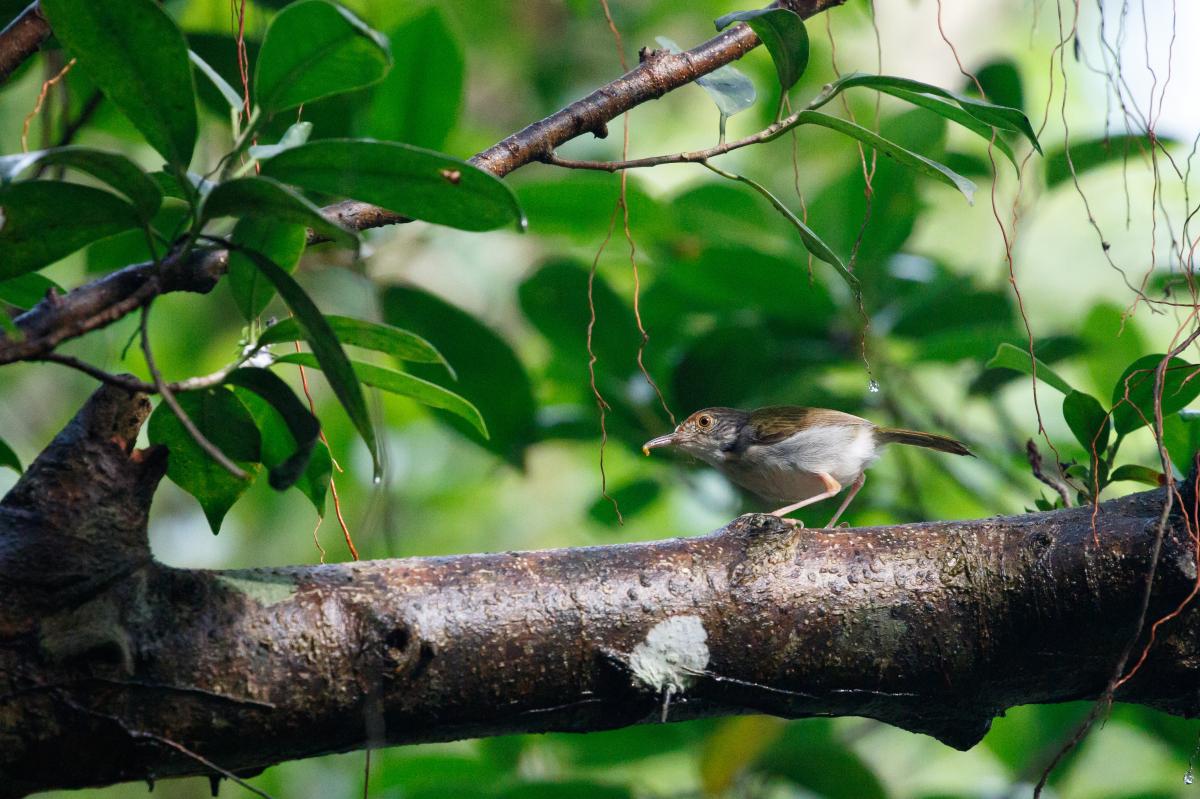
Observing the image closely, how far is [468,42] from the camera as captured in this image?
6996mm

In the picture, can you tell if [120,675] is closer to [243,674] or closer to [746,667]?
[243,674]

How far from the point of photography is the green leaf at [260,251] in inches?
63.2

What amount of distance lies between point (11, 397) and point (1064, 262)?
7.70 metres

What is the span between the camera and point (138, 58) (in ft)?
4.78

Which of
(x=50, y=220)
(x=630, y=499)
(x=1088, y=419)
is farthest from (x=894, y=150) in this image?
(x=630, y=499)

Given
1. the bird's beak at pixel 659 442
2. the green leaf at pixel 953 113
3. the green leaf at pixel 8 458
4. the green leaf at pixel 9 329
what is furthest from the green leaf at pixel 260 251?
the bird's beak at pixel 659 442

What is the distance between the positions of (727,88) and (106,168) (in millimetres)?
1127

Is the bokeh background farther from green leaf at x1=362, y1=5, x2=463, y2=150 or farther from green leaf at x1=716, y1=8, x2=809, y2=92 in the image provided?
green leaf at x1=716, y1=8, x2=809, y2=92

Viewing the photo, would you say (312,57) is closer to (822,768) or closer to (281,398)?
(281,398)

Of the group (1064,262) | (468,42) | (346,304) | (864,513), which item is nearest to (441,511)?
(346,304)

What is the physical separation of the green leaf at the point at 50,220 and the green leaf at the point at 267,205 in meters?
0.17

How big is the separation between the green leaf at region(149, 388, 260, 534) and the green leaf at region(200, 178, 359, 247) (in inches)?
17.8

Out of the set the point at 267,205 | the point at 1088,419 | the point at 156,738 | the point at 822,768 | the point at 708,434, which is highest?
the point at 708,434

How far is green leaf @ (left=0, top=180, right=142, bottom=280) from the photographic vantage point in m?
1.46
